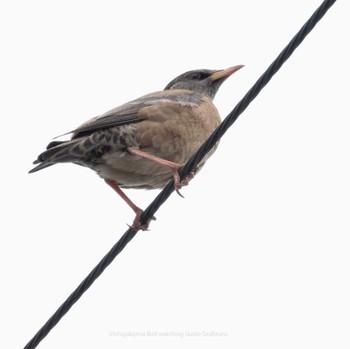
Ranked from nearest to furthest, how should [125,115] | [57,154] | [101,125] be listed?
1. [57,154]
2. [101,125]
3. [125,115]

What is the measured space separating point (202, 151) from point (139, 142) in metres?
2.16

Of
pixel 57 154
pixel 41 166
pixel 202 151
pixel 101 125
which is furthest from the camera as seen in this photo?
pixel 101 125

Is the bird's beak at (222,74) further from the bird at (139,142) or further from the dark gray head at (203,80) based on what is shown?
the bird at (139,142)

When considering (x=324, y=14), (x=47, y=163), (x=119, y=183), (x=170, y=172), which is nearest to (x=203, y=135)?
(x=170, y=172)

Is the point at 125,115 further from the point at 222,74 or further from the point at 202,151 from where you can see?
the point at 222,74

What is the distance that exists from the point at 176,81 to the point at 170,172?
2.68 m

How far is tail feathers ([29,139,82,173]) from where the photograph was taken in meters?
8.13

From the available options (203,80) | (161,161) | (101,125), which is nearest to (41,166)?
(101,125)

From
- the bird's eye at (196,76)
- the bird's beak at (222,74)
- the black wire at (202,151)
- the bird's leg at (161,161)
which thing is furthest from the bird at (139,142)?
the bird's eye at (196,76)

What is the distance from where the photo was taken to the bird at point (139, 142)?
8.35 meters

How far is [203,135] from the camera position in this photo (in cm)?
884

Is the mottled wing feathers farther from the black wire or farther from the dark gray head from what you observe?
the dark gray head

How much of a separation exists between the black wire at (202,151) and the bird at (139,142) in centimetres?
126

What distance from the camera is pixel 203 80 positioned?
10.8 m
